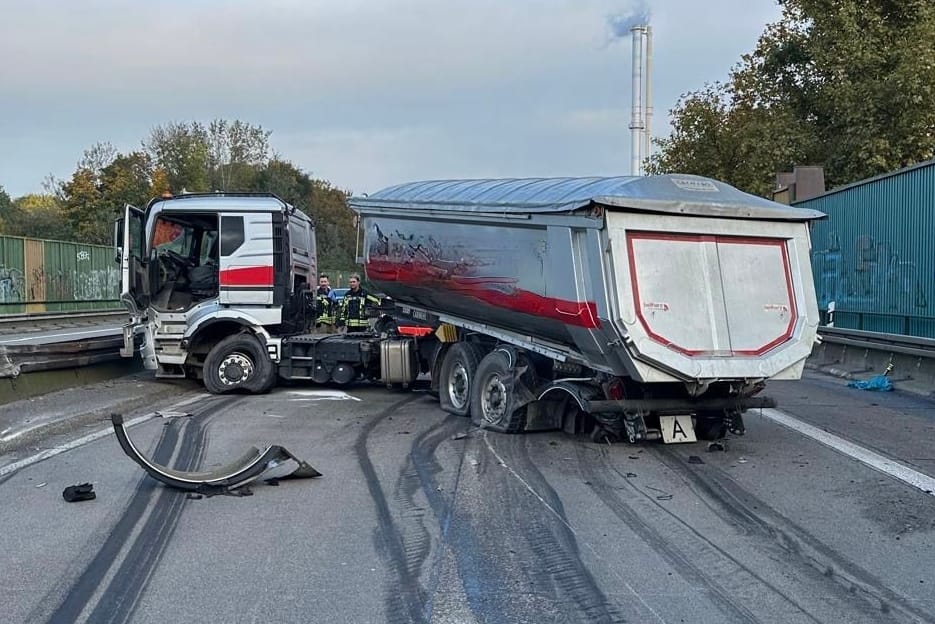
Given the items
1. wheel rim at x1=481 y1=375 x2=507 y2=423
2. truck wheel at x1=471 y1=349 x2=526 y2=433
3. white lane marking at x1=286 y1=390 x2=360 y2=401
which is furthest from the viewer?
white lane marking at x1=286 y1=390 x2=360 y2=401

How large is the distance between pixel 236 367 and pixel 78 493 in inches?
264

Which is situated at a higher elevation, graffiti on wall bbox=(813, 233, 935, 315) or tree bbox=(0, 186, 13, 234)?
tree bbox=(0, 186, 13, 234)

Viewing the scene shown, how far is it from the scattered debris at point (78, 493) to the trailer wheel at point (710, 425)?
578 cm

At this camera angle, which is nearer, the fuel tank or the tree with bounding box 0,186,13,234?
A: the fuel tank

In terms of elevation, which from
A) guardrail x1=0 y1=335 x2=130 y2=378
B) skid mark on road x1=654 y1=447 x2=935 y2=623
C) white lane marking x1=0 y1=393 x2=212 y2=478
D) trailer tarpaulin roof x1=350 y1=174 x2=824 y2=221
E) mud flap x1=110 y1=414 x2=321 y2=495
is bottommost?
skid mark on road x1=654 y1=447 x2=935 y2=623

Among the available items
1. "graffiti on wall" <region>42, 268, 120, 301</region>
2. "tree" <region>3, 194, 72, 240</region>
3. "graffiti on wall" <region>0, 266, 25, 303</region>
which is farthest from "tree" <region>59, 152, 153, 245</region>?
"graffiti on wall" <region>0, 266, 25, 303</region>

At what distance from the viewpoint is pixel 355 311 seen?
49.4 feet

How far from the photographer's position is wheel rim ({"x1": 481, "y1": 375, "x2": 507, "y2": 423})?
10.5 metres

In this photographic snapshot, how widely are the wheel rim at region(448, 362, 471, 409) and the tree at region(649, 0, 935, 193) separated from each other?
17582 millimetres

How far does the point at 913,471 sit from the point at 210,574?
20.2 feet

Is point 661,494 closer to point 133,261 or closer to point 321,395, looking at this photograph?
point 321,395

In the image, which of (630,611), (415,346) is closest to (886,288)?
(415,346)

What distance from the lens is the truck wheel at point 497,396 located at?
406 inches

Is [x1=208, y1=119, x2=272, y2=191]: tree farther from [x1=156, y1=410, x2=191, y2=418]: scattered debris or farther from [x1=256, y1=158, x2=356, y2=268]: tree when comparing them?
[x1=156, y1=410, x2=191, y2=418]: scattered debris
